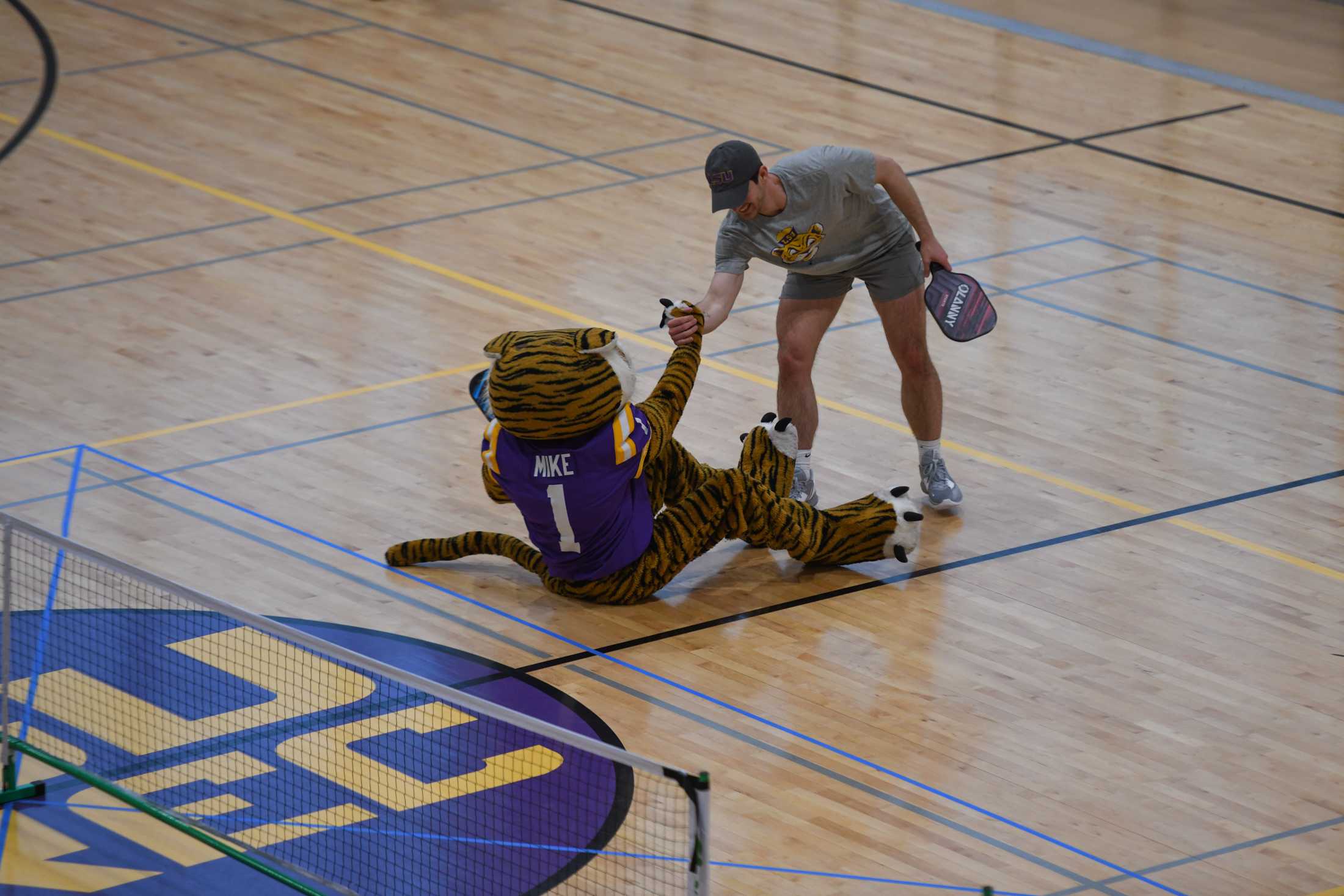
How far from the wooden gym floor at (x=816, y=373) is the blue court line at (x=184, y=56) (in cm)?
5

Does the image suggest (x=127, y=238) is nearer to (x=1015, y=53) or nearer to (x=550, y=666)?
(x=550, y=666)

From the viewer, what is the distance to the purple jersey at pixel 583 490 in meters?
7.59

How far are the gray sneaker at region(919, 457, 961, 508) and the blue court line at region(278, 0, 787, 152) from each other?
17.1 ft

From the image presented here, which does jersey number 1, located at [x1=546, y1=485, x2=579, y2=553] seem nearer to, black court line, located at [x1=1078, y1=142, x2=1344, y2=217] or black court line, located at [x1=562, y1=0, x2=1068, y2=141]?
black court line, located at [x1=1078, y1=142, x2=1344, y2=217]

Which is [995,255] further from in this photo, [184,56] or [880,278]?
[184,56]

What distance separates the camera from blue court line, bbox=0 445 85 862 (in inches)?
255

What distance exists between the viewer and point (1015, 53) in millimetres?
16312

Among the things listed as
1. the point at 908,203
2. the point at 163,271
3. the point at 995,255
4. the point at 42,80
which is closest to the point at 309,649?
the point at 908,203

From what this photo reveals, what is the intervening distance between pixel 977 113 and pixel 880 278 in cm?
639

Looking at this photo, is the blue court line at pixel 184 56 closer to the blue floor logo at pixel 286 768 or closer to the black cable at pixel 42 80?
the black cable at pixel 42 80

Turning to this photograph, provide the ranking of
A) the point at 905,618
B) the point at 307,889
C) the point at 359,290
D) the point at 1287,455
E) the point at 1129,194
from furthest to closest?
the point at 1129,194 → the point at 359,290 → the point at 1287,455 → the point at 905,618 → the point at 307,889

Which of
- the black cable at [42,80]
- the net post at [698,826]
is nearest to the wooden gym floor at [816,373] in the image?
the black cable at [42,80]

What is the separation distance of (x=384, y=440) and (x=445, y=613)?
175 cm

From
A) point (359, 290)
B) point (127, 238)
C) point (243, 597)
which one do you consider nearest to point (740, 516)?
point (243, 597)
